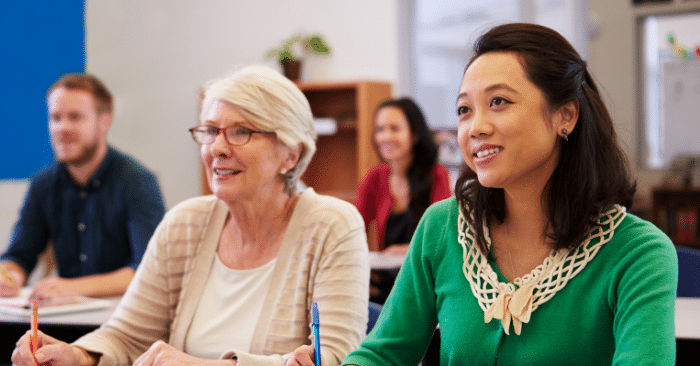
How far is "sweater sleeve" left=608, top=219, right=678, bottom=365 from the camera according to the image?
44.0 inches

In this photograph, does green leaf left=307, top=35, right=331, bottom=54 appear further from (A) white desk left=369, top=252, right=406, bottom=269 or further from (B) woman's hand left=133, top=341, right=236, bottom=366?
(B) woman's hand left=133, top=341, right=236, bottom=366

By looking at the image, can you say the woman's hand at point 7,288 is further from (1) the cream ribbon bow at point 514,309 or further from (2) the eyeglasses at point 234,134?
(1) the cream ribbon bow at point 514,309

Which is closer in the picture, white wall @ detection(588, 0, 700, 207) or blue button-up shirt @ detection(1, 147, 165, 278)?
blue button-up shirt @ detection(1, 147, 165, 278)

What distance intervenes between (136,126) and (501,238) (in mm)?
5272

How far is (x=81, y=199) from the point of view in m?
2.95

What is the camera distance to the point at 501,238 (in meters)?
1.40

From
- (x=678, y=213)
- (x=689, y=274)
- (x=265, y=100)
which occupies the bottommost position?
(x=678, y=213)

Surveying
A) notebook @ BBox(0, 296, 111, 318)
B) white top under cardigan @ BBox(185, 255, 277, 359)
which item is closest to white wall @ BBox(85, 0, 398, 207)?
notebook @ BBox(0, 296, 111, 318)

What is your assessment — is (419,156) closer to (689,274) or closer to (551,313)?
(689,274)

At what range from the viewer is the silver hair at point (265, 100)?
1793 mm

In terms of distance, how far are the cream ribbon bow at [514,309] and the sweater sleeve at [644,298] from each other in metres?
0.14

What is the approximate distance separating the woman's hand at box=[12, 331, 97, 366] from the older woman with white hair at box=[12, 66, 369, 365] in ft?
0.04

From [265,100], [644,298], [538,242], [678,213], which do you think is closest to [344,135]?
[678,213]

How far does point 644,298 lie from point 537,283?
7.7 inches
